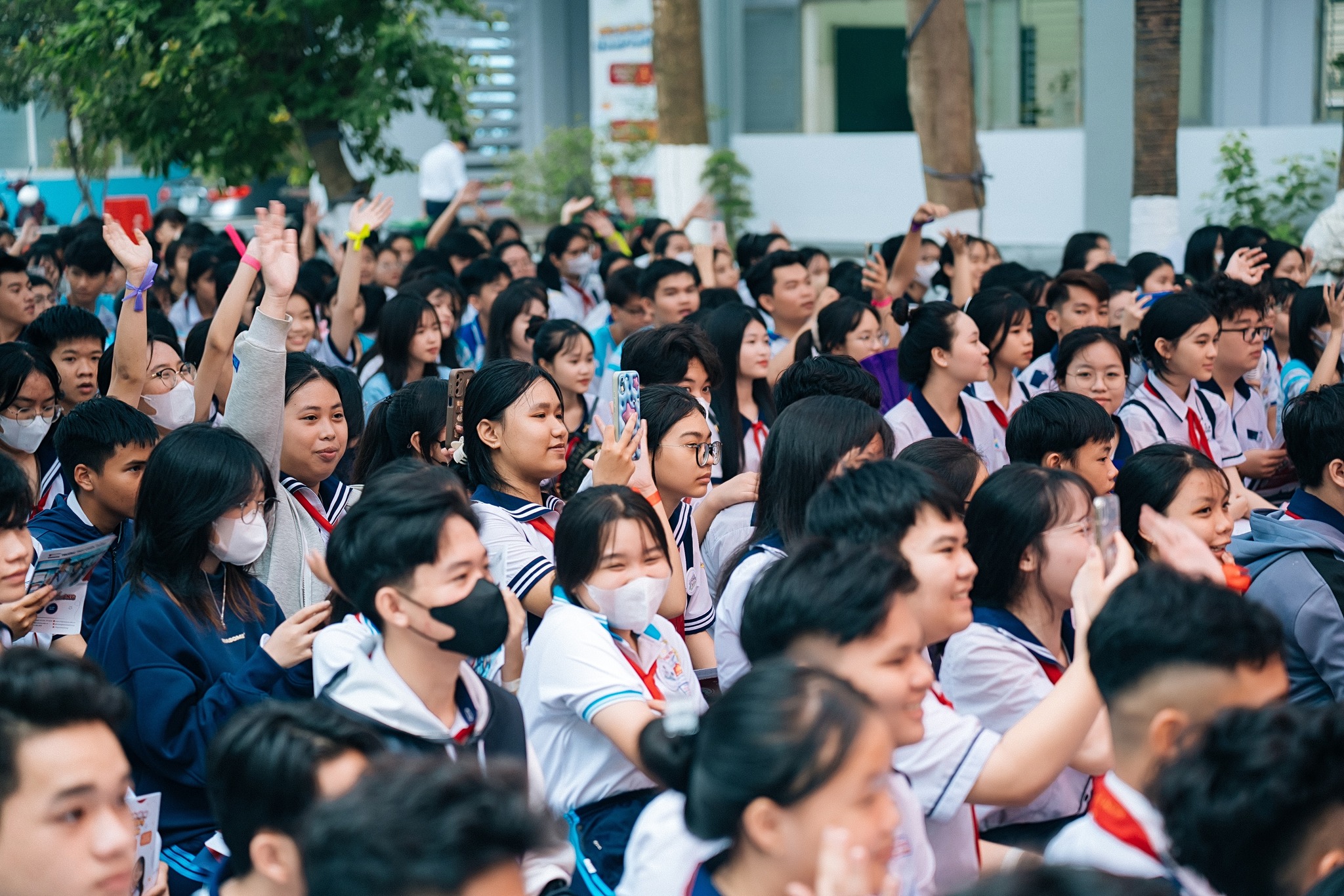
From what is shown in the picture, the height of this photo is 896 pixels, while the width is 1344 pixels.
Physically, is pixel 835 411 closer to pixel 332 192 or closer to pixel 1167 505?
pixel 1167 505

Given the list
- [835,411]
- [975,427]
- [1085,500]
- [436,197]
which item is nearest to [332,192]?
[436,197]

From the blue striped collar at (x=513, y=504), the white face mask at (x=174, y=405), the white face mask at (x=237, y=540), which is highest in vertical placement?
the white face mask at (x=174, y=405)

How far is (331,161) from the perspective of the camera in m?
11.5

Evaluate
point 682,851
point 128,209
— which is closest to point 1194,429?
point 682,851

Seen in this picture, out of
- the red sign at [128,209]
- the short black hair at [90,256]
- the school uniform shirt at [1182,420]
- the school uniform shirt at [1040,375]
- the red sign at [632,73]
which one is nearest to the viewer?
the school uniform shirt at [1182,420]

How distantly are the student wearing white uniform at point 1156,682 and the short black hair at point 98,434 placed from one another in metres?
2.59

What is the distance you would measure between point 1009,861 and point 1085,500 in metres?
0.86

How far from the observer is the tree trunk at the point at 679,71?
39.7ft

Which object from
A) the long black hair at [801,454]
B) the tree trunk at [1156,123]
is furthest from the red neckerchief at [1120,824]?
the tree trunk at [1156,123]

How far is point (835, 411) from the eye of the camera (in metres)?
3.67

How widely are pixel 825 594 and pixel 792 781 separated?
549 millimetres

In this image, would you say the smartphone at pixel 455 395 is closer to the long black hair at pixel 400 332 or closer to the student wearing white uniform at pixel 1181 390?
the long black hair at pixel 400 332

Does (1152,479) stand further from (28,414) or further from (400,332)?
(28,414)

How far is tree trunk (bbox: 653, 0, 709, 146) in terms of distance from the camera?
39.7ft
